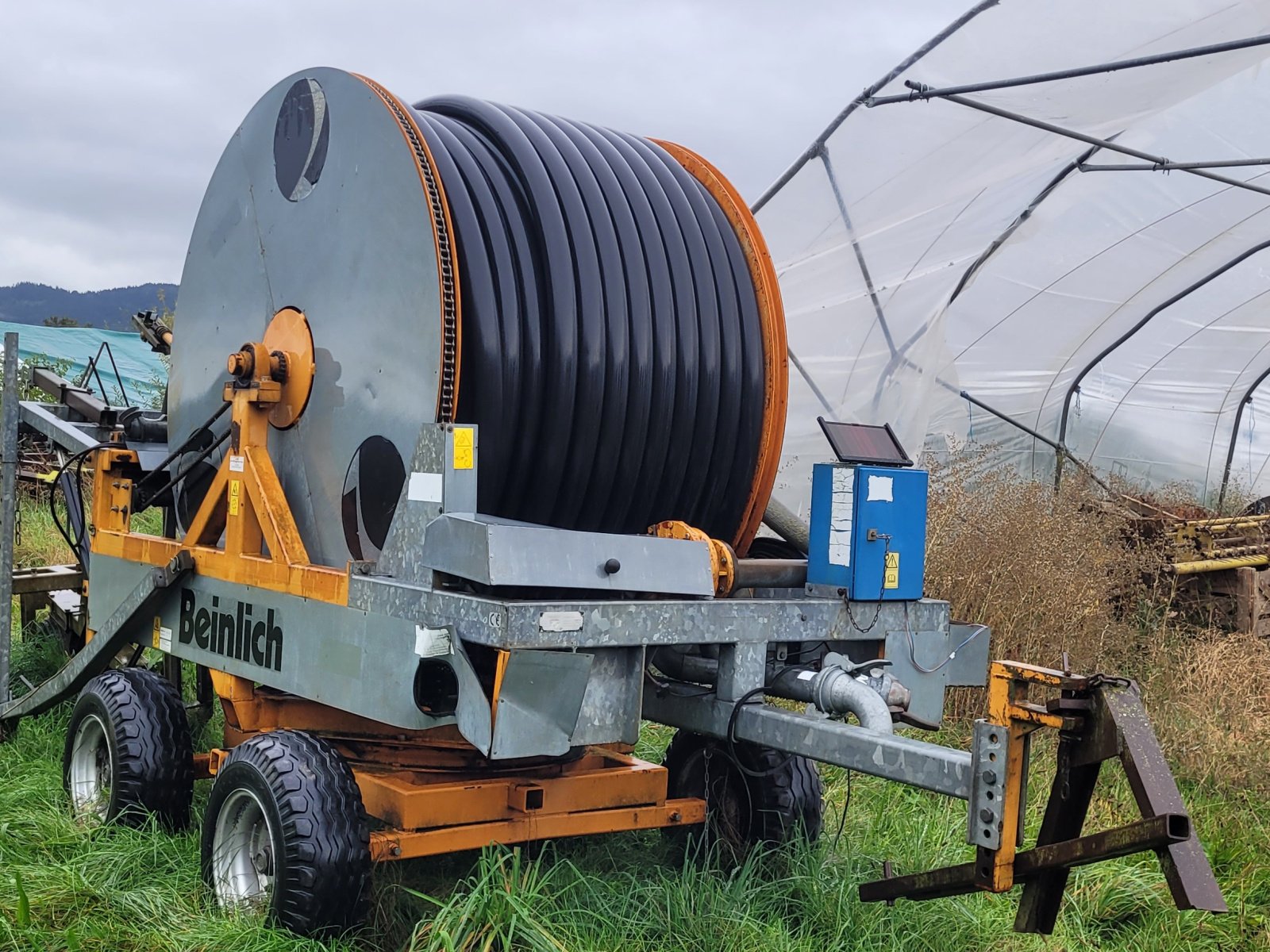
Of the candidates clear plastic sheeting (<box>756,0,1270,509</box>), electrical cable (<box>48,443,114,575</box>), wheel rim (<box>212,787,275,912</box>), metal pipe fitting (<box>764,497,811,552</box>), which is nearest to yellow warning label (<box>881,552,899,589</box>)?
metal pipe fitting (<box>764,497,811,552</box>)

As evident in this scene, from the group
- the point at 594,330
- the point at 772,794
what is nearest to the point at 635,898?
the point at 772,794

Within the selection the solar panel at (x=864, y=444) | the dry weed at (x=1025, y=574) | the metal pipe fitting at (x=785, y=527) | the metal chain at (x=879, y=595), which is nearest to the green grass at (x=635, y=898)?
the metal chain at (x=879, y=595)

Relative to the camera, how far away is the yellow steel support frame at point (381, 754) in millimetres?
3996

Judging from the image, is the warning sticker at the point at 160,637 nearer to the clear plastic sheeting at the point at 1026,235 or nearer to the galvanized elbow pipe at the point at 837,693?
the galvanized elbow pipe at the point at 837,693

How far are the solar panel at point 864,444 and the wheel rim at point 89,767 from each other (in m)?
2.90

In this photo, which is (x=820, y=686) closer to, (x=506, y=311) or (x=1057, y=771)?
(x=1057, y=771)

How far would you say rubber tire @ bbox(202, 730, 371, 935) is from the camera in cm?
368

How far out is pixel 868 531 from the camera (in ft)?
13.7

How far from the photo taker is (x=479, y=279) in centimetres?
409

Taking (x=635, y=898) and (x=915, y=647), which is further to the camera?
(x=915, y=647)

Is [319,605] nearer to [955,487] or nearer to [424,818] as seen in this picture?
[424,818]

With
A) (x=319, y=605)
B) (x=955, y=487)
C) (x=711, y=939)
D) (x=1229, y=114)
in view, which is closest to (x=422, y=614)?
(x=319, y=605)

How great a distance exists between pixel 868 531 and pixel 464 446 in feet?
4.28

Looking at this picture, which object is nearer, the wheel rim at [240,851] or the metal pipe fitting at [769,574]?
the wheel rim at [240,851]
